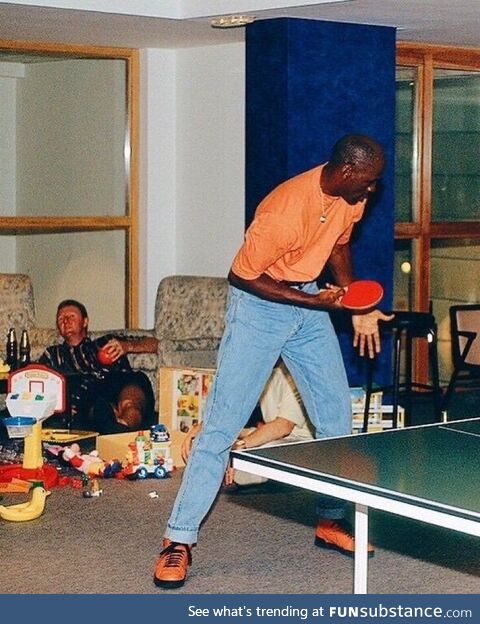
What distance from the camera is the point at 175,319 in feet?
23.6

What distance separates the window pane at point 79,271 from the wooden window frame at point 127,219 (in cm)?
5

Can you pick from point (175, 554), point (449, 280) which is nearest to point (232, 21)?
point (449, 280)

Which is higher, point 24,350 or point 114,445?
point 24,350

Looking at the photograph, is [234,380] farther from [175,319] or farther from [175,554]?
[175,319]

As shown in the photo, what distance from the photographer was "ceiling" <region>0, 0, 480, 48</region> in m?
6.04

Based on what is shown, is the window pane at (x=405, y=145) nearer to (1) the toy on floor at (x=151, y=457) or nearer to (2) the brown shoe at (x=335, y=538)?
(1) the toy on floor at (x=151, y=457)

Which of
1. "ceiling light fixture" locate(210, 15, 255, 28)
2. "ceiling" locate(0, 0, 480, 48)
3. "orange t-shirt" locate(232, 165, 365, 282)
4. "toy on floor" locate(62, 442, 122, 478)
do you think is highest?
"ceiling" locate(0, 0, 480, 48)

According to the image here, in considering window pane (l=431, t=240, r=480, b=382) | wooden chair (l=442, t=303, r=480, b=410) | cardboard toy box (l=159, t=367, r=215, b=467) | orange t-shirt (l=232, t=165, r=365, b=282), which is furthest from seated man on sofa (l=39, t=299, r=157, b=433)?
orange t-shirt (l=232, t=165, r=365, b=282)

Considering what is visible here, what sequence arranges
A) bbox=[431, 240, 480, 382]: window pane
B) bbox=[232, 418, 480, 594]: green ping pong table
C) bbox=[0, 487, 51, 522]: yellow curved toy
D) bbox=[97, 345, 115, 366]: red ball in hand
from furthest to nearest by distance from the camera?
bbox=[431, 240, 480, 382]: window pane → bbox=[97, 345, 115, 366]: red ball in hand → bbox=[0, 487, 51, 522]: yellow curved toy → bbox=[232, 418, 480, 594]: green ping pong table

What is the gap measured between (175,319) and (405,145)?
1709mm

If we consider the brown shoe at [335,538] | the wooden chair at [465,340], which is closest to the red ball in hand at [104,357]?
the wooden chair at [465,340]

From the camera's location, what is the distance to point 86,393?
21.5 ft

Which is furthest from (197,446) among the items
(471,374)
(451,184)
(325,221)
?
(451,184)

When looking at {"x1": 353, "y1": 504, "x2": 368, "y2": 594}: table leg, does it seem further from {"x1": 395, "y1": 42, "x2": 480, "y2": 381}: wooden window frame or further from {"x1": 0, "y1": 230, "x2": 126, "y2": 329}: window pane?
{"x1": 0, "y1": 230, "x2": 126, "y2": 329}: window pane
